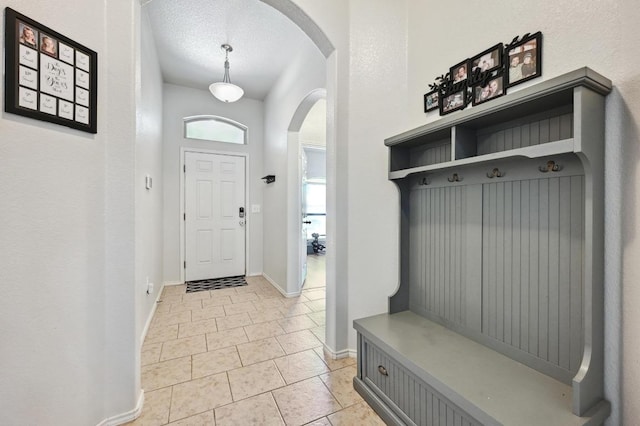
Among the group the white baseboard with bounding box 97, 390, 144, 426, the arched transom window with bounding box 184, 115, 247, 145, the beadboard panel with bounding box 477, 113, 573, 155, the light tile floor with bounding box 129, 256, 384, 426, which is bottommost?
the light tile floor with bounding box 129, 256, 384, 426

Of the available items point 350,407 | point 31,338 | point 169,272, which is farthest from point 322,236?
point 31,338

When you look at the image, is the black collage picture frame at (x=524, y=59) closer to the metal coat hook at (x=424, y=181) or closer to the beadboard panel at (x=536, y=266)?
the beadboard panel at (x=536, y=266)

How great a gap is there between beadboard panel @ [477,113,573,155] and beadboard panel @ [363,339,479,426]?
1.22m

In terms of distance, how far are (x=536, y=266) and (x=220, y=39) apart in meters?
3.46

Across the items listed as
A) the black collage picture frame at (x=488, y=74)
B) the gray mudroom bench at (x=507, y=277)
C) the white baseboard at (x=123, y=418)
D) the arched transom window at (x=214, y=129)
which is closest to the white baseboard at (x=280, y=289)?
the gray mudroom bench at (x=507, y=277)

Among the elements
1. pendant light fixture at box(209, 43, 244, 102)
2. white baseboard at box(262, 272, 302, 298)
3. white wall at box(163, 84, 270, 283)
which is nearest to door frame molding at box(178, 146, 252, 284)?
white wall at box(163, 84, 270, 283)

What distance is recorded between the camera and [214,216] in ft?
14.0

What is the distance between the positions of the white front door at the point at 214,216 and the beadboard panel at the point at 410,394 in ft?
10.7

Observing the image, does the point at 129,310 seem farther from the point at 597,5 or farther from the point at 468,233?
the point at 597,5

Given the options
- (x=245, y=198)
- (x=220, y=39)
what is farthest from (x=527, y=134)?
(x=245, y=198)

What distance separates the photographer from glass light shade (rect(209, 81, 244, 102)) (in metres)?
3.07

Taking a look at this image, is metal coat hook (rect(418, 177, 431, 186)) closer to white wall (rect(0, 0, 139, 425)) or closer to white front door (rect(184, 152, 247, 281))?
white wall (rect(0, 0, 139, 425))

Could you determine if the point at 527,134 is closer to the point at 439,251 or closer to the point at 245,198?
the point at 439,251

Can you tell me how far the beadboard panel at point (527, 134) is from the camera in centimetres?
114
